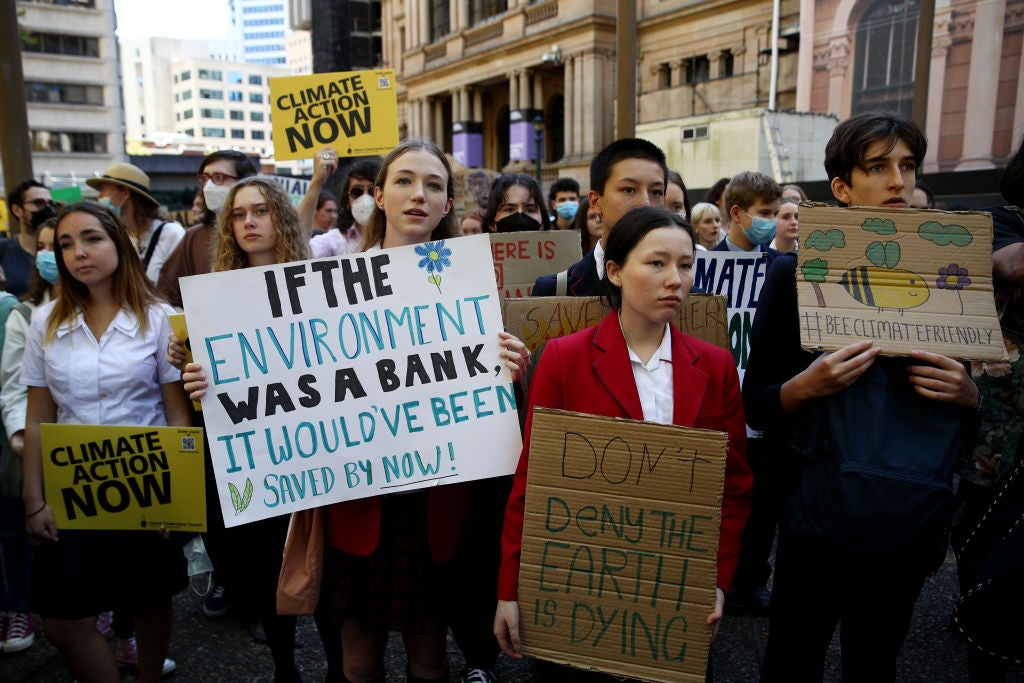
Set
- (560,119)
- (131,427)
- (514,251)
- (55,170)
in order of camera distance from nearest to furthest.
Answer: (131,427), (514,251), (560,119), (55,170)

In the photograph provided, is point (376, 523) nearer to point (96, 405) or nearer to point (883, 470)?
point (96, 405)

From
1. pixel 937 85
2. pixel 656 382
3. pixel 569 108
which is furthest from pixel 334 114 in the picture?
pixel 569 108

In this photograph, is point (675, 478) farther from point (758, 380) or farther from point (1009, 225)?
point (1009, 225)

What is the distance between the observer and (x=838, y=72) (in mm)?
17891

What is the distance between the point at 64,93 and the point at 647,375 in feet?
208

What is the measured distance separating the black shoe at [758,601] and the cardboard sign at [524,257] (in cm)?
203

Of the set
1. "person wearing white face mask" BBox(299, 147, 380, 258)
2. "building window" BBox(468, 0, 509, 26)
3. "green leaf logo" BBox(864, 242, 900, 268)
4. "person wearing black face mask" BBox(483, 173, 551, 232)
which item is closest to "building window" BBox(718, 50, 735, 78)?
"building window" BBox(468, 0, 509, 26)

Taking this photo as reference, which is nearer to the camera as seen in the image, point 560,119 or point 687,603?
point 687,603

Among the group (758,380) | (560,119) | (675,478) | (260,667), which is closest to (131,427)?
(260,667)

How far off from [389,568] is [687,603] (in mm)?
974

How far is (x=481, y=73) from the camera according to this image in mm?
38781

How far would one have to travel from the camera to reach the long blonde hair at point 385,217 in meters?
2.53

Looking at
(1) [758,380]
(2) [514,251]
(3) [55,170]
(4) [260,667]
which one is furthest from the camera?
(3) [55,170]

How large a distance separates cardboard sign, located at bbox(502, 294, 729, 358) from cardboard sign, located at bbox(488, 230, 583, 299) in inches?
Result: 57.4
